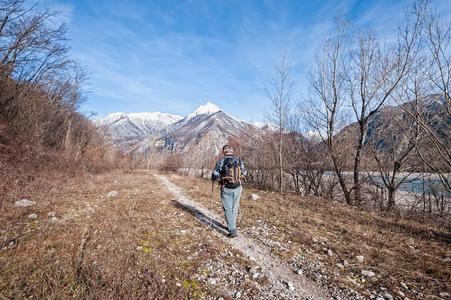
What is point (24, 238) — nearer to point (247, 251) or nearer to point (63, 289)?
point (63, 289)

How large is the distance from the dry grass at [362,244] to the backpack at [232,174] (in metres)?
1.54

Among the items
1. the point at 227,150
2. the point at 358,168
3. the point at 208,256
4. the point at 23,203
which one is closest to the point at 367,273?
the point at 208,256

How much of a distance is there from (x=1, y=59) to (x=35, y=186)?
1042 centimetres

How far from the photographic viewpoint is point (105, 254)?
4.85m

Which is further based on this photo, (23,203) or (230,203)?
(23,203)

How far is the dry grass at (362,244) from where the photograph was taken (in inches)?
176

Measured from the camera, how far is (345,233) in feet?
23.9

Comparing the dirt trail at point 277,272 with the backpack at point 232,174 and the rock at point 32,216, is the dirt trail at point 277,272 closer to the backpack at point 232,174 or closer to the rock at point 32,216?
the backpack at point 232,174

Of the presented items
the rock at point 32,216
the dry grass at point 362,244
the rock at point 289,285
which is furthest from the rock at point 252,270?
the rock at point 32,216

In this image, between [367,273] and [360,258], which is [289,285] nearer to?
[367,273]

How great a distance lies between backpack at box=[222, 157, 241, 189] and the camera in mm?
7195

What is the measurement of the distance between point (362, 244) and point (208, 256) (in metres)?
4.01

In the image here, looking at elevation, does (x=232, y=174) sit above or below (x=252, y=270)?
above

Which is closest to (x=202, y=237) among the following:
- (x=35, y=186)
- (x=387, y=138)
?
(x=35, y=186)
